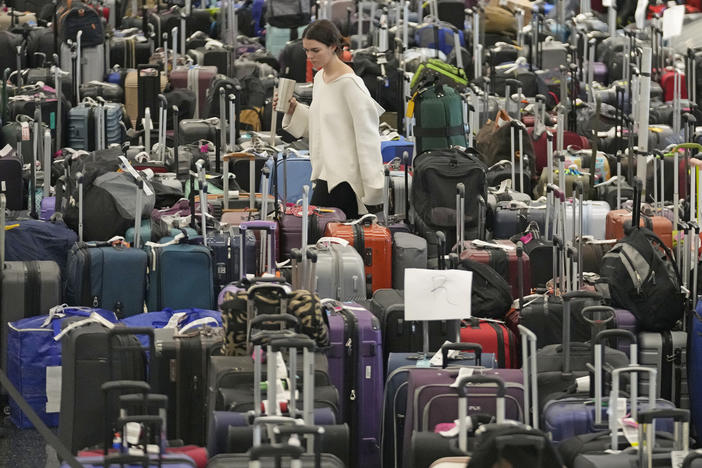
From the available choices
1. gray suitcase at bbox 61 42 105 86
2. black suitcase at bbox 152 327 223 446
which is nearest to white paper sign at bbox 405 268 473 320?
black suitcase at bbox 152 327 223 446

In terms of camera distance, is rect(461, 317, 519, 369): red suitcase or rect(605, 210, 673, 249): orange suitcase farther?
rect(605, 210, 673, 249): orange suitcase

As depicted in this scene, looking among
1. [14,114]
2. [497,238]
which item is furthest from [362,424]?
[14,114]

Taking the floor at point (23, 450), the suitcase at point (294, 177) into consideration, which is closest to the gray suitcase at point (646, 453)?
the floor at point (23, 450)

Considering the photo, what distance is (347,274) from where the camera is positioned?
9.23m

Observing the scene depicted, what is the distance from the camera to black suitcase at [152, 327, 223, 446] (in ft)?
27.3

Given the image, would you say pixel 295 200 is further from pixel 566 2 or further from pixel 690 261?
pixel 566 2

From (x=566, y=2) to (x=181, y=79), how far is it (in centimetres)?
535

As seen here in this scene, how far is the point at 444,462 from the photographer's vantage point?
21.0ft

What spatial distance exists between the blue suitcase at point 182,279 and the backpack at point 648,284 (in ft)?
6.66

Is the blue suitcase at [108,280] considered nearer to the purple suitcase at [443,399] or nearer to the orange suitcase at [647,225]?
the purple suitcase at [443,399]

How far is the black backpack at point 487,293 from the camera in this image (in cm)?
896

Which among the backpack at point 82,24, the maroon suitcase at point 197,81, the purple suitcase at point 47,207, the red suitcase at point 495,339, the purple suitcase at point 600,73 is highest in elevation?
the backpack at point 82,24

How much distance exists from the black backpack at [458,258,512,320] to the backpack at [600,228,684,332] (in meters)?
0.52

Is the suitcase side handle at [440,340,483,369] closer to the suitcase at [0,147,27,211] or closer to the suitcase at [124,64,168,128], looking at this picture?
the suitcase at [0,147,27,211]
